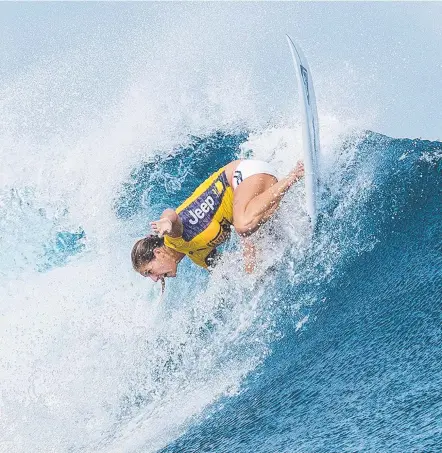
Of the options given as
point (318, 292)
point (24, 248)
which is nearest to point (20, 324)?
point (24, 248)

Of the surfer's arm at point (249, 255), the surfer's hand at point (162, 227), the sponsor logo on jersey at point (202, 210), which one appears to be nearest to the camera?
the surfer's hand at point (162, 227)

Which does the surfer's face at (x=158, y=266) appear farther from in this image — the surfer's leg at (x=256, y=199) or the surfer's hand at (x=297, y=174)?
the surfer's hand at (x=297, y=174)

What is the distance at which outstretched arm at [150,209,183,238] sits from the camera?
11.7ft

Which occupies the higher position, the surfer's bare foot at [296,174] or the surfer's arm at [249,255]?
the surfer's bare foot at [296,174]

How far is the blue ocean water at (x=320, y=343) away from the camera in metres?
2.62

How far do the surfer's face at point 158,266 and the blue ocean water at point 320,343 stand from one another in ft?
1.22

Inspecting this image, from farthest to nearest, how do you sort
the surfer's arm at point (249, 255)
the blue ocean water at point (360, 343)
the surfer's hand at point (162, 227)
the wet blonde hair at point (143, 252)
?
the surfer's arm at point (249, 255) → the wet blonde hair at point (143, 252) → the surfer's hand at point (162, 227) → the blue ocean water at point (360, 343)

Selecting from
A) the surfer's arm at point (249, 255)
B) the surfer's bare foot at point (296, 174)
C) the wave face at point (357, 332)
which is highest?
the surfer's bare foot at point (296, 174)

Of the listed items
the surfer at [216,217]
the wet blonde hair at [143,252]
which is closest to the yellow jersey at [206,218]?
the surfer at [216,217]

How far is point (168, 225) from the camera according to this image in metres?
3.59

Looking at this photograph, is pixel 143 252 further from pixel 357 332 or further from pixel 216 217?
pixel 357 332

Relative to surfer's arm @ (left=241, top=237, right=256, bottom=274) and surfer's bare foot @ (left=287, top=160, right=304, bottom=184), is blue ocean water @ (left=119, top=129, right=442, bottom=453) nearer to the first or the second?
surfer's arm @ (left=241, top=237, right=256, bottom=274)

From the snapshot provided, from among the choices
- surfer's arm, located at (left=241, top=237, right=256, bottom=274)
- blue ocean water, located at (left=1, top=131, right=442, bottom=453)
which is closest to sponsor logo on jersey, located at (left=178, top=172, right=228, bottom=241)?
surfer's arm, located at (left=241, top=237, right=256, bottom=274)

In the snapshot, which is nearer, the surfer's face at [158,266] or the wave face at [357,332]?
the wave face at [357,332]
